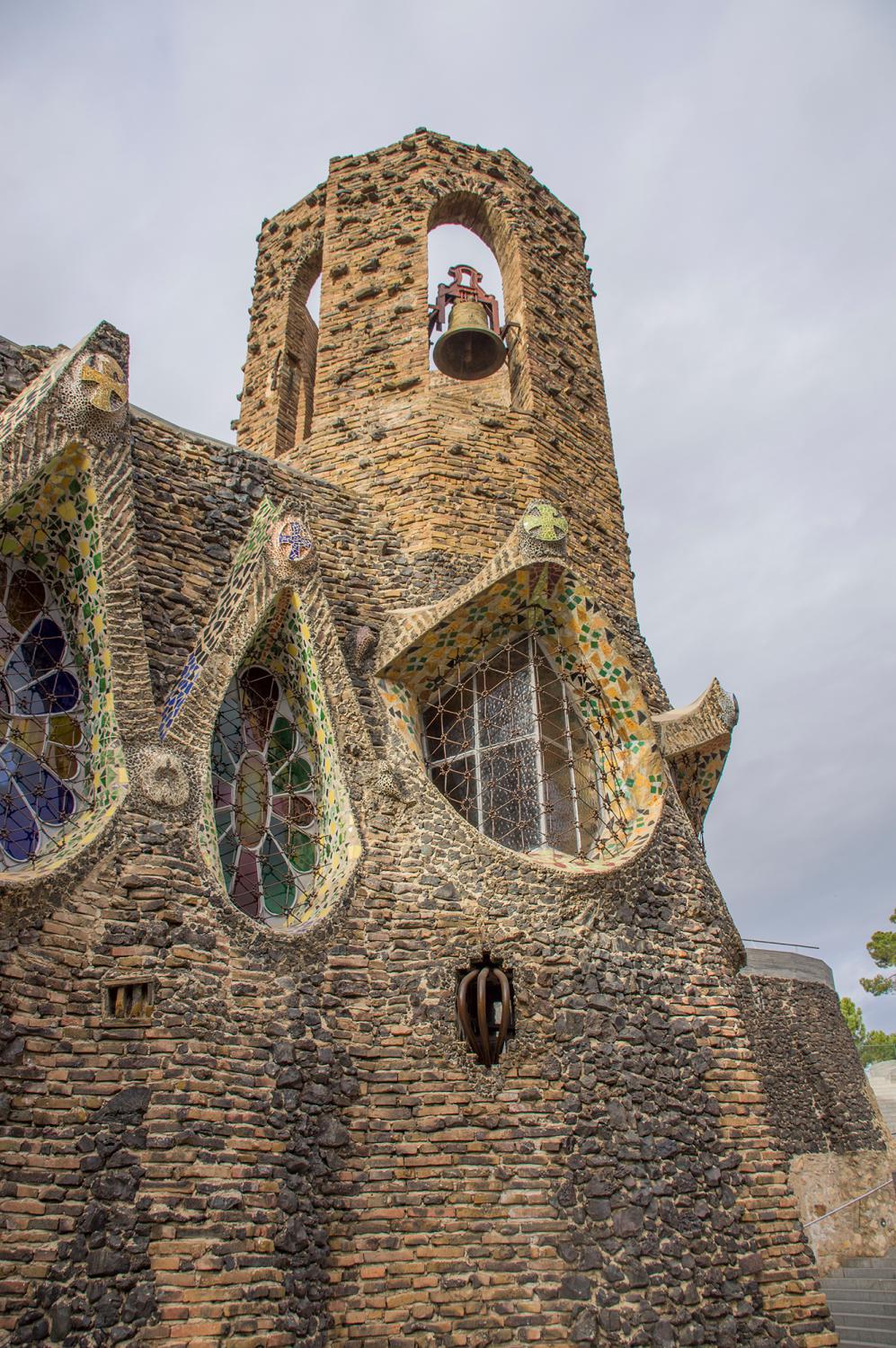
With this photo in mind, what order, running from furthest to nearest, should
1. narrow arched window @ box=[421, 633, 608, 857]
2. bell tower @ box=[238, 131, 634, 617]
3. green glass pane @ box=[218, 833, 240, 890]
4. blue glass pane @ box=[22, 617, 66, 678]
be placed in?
bell tower @ box=[238, 131, 634, 617], narrow arched window @ box=[421, 633, 608, 857], green glass pane @ box=[218, 833, 240, 890], blue glass pane @ box=[22, 617, 66, 678]

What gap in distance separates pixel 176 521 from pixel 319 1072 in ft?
11.1

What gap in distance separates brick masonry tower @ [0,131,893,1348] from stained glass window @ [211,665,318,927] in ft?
0.08

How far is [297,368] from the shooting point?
10.2 metres

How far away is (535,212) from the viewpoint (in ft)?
32.2

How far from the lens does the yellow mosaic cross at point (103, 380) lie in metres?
5.79

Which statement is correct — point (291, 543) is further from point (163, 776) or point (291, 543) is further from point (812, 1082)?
point (812, 1082)

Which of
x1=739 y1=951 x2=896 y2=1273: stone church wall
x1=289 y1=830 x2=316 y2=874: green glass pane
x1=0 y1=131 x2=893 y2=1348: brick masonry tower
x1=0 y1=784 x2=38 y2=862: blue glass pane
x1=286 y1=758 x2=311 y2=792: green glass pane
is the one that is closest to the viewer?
x1=0 y1=131 x2=893 y2=1348: brick masonry tower

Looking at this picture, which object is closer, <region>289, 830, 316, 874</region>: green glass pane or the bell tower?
<region>289, 830, 316, 874</region>: green glass pane

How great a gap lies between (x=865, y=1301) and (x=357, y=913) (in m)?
5.89


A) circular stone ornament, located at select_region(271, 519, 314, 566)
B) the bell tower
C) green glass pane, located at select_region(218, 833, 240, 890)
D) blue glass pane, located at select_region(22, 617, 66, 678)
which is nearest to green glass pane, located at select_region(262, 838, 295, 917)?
green glass pane, located at select_region(218, 833, 240, 890)

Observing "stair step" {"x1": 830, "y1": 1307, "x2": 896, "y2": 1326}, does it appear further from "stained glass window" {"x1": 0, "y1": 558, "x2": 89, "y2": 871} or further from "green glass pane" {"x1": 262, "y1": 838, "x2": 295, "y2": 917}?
"stained glass window" {"x1": 0, "y1": 558, "x2": 89, "y2": 871}

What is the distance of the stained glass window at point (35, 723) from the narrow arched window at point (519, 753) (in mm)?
2193

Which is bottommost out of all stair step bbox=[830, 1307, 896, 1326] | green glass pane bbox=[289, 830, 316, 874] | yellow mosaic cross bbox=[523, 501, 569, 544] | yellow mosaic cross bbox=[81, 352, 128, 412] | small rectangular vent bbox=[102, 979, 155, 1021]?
stair step bbox=[830, 1307, 896, 1326]

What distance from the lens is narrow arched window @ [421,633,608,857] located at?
21.2 feet
